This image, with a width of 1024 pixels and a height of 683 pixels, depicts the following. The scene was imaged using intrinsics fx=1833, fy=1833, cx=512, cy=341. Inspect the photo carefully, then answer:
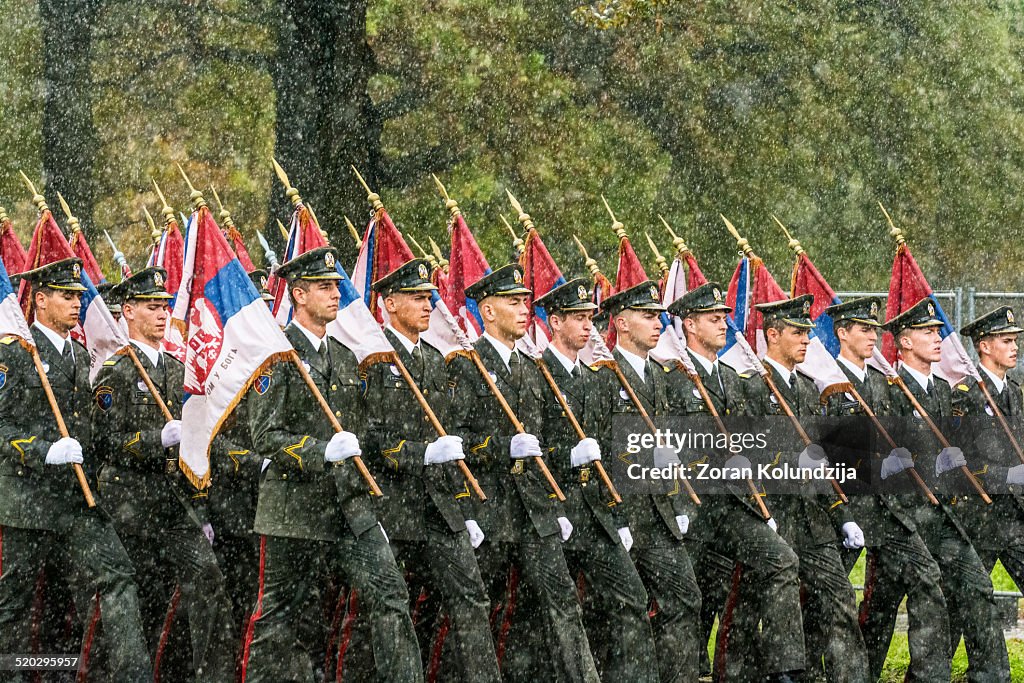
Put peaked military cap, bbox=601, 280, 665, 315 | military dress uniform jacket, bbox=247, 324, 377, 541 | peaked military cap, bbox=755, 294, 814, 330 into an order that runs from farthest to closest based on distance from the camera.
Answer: peaked military cap, bbox=755, 294, 814, 330, peaked military cap, bbox=601, 280, 665, 315, military dress uniform jacket, bbox=247, 324, 377, 541

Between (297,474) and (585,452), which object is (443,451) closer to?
(297,474)

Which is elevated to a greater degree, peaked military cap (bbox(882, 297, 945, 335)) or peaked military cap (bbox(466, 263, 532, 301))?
peaked military cap (bbox(466, 263, 532, 301))

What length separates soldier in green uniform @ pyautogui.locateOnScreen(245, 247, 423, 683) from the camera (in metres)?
7.74

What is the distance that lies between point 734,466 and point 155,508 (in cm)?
295

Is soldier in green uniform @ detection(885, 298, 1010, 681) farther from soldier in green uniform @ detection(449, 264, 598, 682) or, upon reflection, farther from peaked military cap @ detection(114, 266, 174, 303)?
peaked military cap @ detection(114, 266, 174, 303)

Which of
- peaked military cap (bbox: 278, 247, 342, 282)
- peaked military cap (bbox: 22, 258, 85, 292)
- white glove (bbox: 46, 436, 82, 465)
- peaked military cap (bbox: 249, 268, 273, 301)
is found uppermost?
peaked military cap (bbox: 249, 268, 273, 301)

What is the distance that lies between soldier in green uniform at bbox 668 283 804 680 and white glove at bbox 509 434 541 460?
1.16 m

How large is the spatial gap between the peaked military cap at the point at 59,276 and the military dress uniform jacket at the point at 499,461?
71.0 inches

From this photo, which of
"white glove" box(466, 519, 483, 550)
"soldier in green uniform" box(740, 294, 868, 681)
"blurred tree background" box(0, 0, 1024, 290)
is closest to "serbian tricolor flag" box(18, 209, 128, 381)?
"white glove" box(466, 519, 483, 550)

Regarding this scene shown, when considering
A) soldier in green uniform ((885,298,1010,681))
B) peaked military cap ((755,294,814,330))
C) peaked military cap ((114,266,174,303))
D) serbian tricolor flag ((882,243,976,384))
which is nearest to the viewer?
peaked military cap ((114,266,174,303))

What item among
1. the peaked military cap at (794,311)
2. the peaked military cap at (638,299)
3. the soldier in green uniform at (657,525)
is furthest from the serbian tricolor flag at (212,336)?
the peaked military cap at (794,311)

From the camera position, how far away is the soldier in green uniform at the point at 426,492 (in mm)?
8180

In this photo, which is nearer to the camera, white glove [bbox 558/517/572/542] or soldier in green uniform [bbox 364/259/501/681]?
soldier in green uniform [bbox 364/259/501/681]

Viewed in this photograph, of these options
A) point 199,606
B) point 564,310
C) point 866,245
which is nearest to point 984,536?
point 564,310
